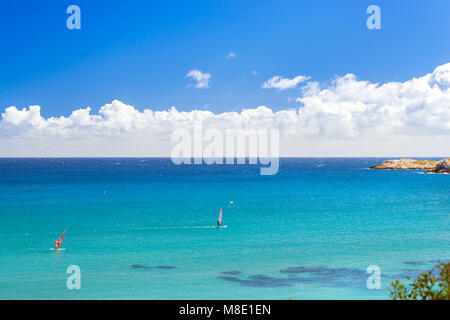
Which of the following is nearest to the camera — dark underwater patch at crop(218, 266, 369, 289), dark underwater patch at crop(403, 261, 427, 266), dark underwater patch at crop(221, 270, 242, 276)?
dark underwater patch at crop(218, 266, 369, 289)

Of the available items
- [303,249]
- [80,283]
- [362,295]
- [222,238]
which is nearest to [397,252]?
[303,249]

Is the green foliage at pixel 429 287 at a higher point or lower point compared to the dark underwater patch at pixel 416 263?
higher

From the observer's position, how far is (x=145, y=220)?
214 feet

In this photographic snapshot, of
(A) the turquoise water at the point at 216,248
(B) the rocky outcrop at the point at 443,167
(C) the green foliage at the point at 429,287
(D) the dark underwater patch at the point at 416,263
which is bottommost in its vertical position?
(D) the dark underwater patch at the point at 416,263
